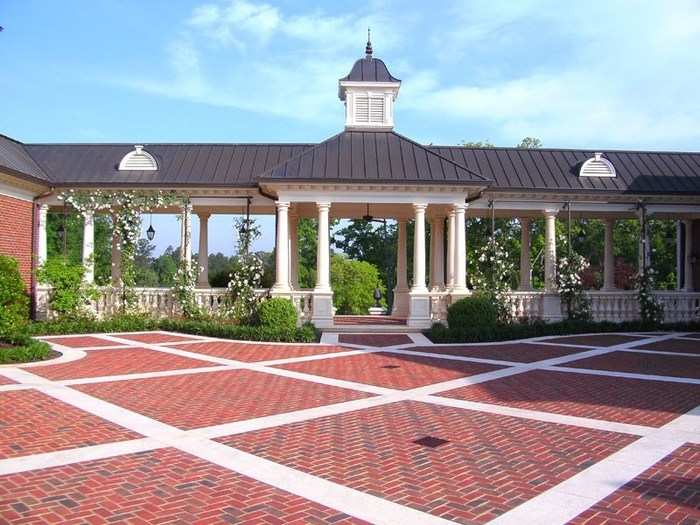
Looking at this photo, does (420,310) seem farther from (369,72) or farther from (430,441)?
(430,441)

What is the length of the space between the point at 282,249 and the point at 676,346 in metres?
12.3

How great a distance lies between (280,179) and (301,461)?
A: 13.7m

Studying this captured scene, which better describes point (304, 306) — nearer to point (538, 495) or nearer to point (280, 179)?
point (280, 179)

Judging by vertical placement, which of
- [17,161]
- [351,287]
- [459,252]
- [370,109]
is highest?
[370,109]

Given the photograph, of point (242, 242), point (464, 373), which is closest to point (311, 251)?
point (242, 242)

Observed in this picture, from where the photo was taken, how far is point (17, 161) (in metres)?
20.2

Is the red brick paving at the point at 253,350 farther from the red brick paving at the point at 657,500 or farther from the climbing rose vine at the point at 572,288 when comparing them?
the red brick paving at the point at 657,500

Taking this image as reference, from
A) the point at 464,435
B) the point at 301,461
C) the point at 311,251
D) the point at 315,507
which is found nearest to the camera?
the point at 315,507

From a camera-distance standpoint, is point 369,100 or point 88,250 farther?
point 369,100

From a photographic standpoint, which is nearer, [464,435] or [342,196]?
[464,435]

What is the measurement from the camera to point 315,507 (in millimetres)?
4988

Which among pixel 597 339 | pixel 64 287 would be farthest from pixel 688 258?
pixel 64 287

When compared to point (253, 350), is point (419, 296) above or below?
above

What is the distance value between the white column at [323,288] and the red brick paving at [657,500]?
1379 cm
